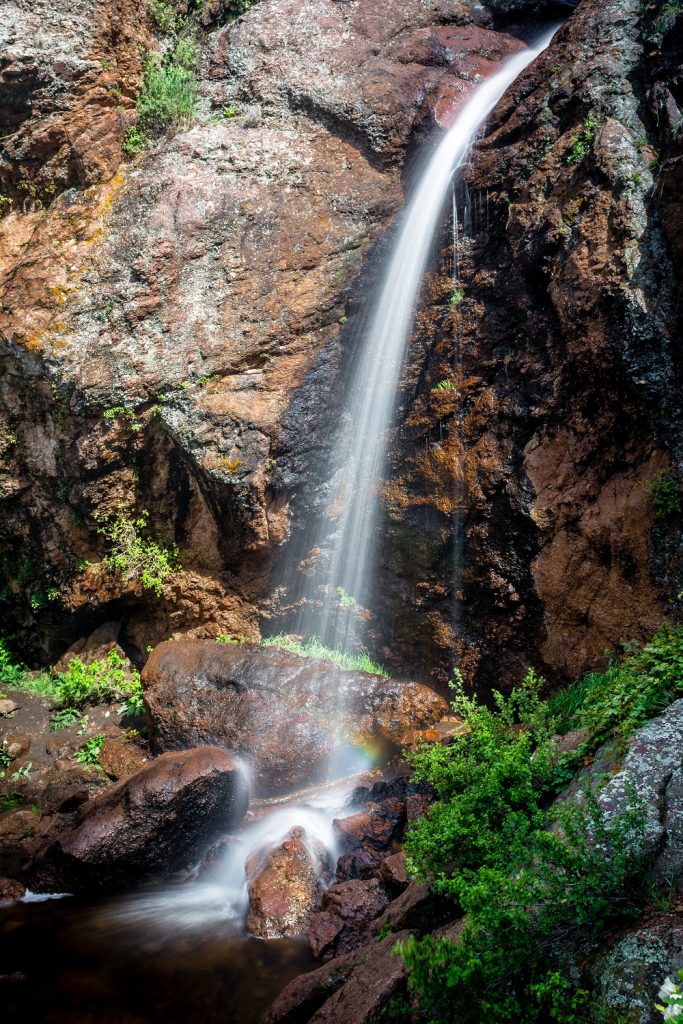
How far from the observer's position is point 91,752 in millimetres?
8953

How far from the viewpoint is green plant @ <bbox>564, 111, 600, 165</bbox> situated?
24.2 ft

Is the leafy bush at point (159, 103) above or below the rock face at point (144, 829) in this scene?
above

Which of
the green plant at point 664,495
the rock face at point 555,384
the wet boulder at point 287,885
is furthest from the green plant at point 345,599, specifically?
the green plant at point 664,495

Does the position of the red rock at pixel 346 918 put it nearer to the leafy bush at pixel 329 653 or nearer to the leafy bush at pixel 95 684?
the leafy bush at pixel 329 653

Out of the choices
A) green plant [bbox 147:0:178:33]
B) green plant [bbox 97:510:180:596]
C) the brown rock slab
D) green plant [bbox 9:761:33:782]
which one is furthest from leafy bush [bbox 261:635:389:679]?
green plant [bbox 147:0:178:33]

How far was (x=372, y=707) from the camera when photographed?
829 cm

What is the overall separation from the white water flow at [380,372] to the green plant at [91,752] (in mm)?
3613

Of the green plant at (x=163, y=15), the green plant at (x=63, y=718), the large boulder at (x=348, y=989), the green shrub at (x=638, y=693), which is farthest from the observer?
the green plant at (x=163, y=15)

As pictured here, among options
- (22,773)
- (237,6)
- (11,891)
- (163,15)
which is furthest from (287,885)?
(237,6)

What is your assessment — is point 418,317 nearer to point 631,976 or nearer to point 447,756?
point 447,756

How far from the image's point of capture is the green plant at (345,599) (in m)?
9.73

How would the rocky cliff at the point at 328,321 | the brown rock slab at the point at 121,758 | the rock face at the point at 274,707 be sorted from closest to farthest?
the rocky cliff at the point at 328,321
the rock face at the point at 274,707
the brown rock slab at the point at 121,758

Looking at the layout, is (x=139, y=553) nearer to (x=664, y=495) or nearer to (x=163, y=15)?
(x=664, y=495)

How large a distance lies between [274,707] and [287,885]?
97.6 inches
